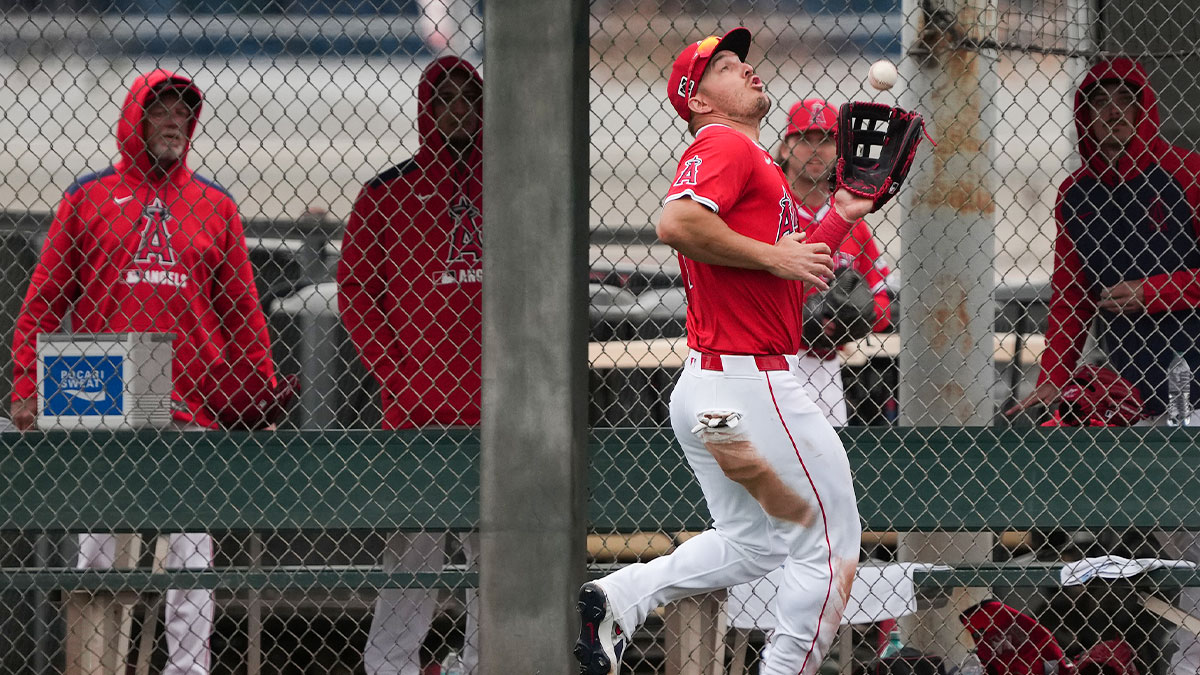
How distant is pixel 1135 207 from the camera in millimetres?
4797

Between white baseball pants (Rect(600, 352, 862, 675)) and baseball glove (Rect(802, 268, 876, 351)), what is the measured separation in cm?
91

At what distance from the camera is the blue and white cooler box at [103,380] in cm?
426

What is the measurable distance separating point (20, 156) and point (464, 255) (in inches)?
122

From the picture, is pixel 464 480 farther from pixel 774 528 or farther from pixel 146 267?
pixel 146 267

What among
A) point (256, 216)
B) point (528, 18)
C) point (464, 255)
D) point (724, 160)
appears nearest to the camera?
point (724, 160)

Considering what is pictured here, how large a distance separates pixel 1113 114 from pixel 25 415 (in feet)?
12.9

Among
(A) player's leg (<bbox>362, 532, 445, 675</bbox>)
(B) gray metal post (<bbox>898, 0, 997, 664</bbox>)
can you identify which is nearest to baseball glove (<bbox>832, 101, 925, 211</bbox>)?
(B) gray metal post (<bbox>898, 0, 997, 664</bbox>)

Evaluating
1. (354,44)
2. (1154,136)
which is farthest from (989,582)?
(354,44)

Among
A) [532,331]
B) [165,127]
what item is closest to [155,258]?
[165,127]

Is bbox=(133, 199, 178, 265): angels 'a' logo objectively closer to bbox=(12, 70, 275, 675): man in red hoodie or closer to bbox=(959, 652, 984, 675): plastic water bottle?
bbox=(12, 70, 275, 675): man in red hoodie

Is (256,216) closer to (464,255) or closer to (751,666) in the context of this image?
(464,255)

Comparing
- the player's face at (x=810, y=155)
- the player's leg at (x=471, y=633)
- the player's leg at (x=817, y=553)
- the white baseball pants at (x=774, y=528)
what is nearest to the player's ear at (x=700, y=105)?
the white baseball pants at (x=774, y=528)

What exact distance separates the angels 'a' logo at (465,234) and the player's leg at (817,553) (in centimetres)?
159

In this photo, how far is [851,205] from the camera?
357 cm
